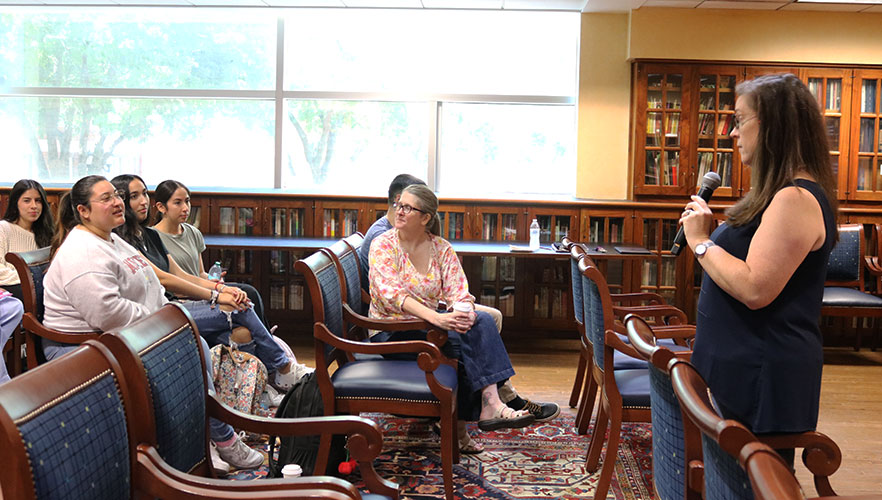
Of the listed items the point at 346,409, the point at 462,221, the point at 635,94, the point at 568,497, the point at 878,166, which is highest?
Answer: the point at 635,94

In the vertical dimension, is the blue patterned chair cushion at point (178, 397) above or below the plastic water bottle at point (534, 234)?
below

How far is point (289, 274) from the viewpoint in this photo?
6621mm

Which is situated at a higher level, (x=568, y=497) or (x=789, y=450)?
(x=789, y=450)

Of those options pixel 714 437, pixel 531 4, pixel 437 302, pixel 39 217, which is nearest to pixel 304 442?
pixel 437 302

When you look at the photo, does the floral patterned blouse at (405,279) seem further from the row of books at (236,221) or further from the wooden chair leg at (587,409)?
the row of books at (236,221)

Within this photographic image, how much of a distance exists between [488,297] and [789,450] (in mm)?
4573

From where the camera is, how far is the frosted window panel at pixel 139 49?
7359 mm

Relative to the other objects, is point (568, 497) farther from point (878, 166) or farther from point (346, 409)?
point (878, 166)

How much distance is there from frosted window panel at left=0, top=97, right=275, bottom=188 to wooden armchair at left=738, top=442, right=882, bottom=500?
6.72 metres

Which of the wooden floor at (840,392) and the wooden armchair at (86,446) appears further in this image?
the wooden floor at (840,392)

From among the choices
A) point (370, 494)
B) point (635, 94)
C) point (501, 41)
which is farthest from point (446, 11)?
point (370, 494)

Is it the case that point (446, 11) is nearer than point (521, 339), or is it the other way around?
point (521, 339)

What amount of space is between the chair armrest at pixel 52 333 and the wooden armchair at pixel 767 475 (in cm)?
291

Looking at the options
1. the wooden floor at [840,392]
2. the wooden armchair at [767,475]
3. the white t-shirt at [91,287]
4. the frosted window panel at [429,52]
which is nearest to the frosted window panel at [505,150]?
the frosted window panel at [429,52]
